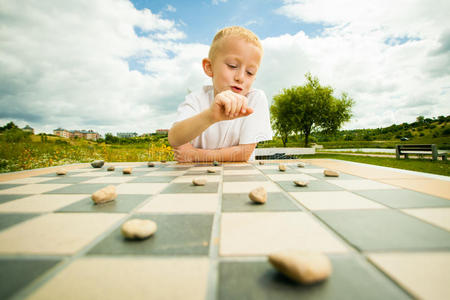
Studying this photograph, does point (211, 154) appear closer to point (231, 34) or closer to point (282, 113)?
point (231, 34)

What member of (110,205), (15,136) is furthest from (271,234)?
(15,136)

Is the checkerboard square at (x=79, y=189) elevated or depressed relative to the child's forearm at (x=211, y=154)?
depressed

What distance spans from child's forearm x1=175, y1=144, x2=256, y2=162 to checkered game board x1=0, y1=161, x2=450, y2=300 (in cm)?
122

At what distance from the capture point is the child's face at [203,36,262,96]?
1.68 meters

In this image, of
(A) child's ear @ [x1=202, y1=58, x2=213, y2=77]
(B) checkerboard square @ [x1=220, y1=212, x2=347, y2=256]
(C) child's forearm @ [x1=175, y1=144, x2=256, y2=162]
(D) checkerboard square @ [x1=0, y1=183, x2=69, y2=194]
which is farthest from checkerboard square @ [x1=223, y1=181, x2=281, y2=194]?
(A) child's ear @ [x1=202, y1=58, x2=213, y2=77]

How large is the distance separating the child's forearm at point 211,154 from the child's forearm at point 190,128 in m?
0.16

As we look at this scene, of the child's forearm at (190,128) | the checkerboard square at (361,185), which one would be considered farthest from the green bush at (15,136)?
the checkerboard square at (361,185)

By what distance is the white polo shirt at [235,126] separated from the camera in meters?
2.26

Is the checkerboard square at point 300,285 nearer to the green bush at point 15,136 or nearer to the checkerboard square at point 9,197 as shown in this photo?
the checkerboard square at point 9,197

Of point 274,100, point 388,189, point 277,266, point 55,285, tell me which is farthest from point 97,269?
point 274,100

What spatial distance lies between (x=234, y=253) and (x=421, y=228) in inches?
20.6

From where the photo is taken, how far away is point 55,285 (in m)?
0.32

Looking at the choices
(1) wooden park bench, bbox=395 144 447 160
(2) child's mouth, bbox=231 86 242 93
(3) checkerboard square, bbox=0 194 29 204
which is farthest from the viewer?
(1) wooden park bench, bbox=395 144 447 160

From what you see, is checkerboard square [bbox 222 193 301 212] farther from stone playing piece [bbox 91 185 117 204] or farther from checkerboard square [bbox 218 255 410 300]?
stone playing piece [bbox 91 185 117 204]
